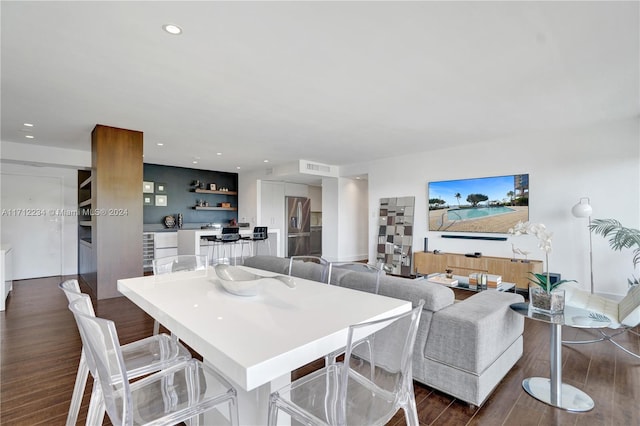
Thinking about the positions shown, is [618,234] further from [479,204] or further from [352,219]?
[352,219]

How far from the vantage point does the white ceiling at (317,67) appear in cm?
199

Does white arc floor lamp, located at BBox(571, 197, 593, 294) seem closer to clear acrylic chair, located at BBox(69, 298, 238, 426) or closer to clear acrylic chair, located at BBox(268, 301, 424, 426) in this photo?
clear acrylic chair, located at BBox(268, 301, 424, 426)

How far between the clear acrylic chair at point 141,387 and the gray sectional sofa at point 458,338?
1257 mm

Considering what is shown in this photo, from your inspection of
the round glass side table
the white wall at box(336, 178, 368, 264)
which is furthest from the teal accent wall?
the round glass side table

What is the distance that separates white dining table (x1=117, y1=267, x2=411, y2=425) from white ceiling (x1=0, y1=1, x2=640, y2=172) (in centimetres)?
170

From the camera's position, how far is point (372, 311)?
1298mm

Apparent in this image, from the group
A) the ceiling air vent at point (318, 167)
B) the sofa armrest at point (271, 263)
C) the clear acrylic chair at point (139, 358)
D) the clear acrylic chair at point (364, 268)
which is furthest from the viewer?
the ceiling air vent at point (318, 167)

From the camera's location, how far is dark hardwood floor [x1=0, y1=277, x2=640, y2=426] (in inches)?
72.5

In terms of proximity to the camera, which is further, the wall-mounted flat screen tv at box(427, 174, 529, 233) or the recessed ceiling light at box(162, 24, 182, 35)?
the wall-mounted flat screen tv at box(427, 174, 529, 233)

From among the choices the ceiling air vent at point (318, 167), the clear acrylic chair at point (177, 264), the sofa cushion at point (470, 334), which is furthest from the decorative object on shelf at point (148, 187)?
the sofa cushion at point (470, 334)

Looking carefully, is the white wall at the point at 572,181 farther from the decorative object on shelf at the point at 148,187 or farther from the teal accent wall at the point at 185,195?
the decorative object on shelf at the point at 148,187

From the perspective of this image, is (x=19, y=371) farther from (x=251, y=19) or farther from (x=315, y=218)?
(x=315, y=218)

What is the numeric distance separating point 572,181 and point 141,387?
5.70 meters

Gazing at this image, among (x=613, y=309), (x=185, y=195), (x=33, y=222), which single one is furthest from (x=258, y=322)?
(x=185, y=195)
